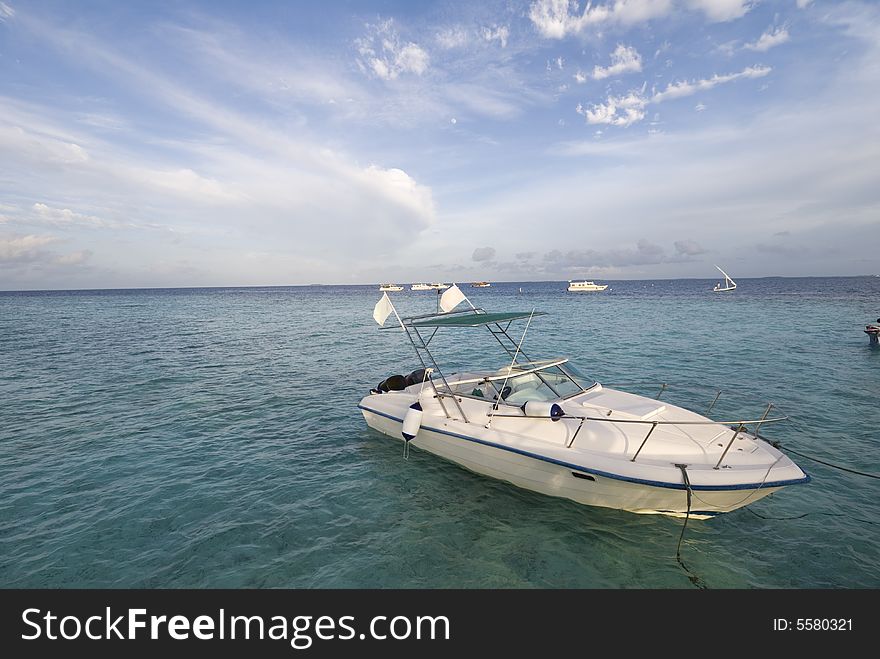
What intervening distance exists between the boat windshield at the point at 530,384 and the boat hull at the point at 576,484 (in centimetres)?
128

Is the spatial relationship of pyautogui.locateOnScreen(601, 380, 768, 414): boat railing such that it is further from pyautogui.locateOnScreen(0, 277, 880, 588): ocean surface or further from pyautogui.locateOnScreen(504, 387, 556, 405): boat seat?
pyautogui.locateOnScreen(504, 387, 556, 405): boat seat

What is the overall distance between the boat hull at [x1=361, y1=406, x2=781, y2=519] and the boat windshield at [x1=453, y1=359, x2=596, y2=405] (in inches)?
50.5

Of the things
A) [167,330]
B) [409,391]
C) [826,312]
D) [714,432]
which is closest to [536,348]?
[409,391]

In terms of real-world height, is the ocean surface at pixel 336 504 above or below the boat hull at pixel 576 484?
below

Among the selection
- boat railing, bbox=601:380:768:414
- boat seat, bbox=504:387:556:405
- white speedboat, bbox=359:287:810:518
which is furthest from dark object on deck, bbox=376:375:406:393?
boat railing, bbox=601:380:768:414

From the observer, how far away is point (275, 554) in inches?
264

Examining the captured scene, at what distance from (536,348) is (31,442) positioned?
959 inches

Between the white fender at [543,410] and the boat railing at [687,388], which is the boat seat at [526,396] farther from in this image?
the boat railing at [687,388]

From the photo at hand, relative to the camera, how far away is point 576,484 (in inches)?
300

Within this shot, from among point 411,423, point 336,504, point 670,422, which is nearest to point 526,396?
point 411,423

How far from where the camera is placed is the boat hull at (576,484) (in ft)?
22.0

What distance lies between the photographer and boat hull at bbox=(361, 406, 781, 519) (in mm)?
6691

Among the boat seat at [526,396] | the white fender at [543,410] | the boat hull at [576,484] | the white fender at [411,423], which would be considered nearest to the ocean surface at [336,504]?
the boat hull at [576,484]

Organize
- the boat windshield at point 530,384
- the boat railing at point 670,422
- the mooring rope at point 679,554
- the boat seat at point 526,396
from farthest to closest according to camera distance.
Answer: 1. the boat windshield at point 530,384
2. the boat seat at point 526,396
3. the boat railing at point 670,422
4. the mooring rope at point 679,554
